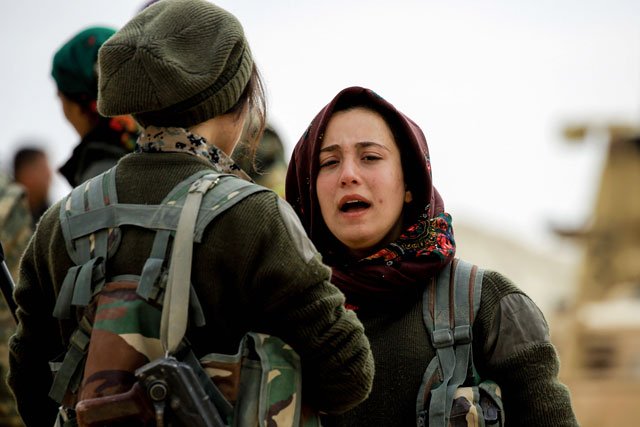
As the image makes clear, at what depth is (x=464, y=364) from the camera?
294cm

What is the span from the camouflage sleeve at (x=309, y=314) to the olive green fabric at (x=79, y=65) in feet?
6.36

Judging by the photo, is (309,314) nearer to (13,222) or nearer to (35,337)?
(35,337)

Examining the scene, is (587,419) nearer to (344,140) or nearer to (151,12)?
(344,140)

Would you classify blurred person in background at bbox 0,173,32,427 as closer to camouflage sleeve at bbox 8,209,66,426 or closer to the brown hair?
camouflage sleeve at bbox 8,209,66,426

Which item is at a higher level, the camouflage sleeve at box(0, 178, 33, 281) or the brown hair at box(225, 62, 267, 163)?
the brown hair at box(225, 62, 267, 163)

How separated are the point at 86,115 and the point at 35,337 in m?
1.68

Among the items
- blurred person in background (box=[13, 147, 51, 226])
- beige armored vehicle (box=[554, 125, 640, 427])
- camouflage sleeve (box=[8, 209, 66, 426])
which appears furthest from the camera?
beige armored vehicle (box=[554, 125, 640, 427])

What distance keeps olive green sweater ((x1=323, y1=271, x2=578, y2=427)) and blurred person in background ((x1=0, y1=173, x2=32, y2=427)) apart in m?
2.40

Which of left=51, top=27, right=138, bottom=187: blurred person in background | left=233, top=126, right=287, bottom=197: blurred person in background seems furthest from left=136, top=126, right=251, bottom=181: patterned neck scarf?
left=233, top=126, right=287, bottom=197: blurred person in background

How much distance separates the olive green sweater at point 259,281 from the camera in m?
2.23

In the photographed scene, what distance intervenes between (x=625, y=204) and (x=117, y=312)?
74.9 ft

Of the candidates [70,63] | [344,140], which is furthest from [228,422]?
[70,63]

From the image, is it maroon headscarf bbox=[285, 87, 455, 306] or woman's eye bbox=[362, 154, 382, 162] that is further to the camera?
woman's eye bbox=[362, 154, 382, 162]

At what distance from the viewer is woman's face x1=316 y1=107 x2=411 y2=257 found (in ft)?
10.6
